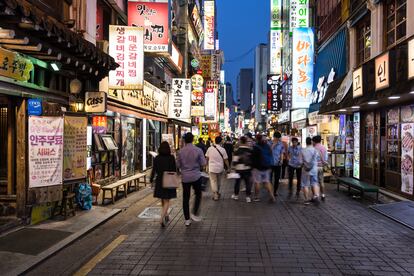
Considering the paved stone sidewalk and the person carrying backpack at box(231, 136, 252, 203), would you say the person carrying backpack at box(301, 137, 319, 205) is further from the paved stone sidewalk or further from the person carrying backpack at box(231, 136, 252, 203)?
the person carrying backpack at box(231, 136, 252, 203)

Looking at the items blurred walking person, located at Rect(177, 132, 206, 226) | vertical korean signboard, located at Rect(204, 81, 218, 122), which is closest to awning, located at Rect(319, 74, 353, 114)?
blurred walking person, located at Rect(177, 132, 206, 226)

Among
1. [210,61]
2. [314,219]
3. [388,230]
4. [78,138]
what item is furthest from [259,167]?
[210,61]

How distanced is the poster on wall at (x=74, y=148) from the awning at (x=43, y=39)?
1256mm

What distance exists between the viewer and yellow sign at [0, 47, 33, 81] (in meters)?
7.65

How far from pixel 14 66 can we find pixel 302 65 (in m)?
22.4

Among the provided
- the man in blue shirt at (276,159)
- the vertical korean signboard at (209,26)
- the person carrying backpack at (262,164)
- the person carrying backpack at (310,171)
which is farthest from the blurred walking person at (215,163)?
the vertical korean signboard at (209,26)

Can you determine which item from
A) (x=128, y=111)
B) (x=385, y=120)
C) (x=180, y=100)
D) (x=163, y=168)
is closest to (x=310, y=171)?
(x=385, y=120)

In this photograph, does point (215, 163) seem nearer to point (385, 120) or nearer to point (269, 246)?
point (269, 246)

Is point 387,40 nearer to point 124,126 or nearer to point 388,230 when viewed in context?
point 388,230

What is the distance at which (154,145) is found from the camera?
25.6 m

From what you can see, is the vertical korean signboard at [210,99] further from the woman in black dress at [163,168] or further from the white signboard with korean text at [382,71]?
the woman in black dress at [163,168]

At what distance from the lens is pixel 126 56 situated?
14.2 metres

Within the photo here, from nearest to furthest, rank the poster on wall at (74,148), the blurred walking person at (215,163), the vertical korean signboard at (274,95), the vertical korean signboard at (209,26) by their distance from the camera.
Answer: the poster on wall at (74,148) < the blurred walking person at (215,163) < the vertical korean signboard at (274,95) < the vertical korean signboard at (209,26)

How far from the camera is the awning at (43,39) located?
6.15 meters
